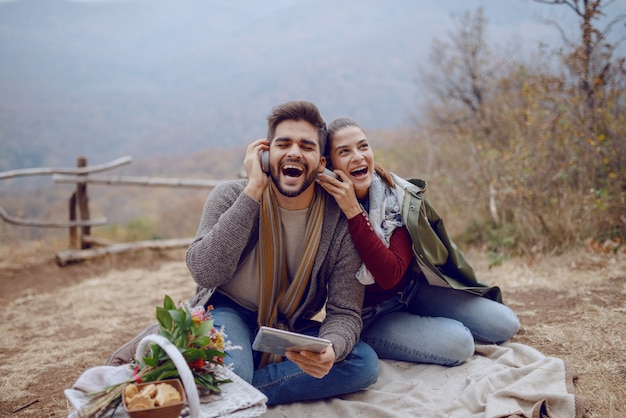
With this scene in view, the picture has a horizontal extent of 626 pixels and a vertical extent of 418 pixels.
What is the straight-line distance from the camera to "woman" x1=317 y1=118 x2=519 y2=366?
7.92 ft

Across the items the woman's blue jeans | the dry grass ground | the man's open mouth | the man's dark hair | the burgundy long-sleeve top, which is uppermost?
the man's dark hair

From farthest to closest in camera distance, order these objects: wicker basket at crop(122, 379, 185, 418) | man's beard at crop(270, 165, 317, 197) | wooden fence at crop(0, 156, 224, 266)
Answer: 1. wooden fence at crop(0, 156, 224, 266)
2. man's beard at crop(270, 165, 317, 197)
3. wicker basket at crop(122, 379, 185, 418)

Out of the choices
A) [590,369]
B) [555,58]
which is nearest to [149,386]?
[590,369]

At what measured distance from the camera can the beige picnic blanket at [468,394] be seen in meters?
2.27

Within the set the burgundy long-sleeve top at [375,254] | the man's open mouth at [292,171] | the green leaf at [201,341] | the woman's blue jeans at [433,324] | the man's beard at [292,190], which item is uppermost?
the man's open mouth at [292,171]

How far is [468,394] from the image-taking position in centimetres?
247

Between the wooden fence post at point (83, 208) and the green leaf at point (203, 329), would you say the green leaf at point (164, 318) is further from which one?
the wooden fence post at point (83, 208)

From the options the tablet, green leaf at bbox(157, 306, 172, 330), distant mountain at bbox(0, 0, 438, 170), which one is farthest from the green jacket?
distant mountain at bbox(0, 0, 438, 170)

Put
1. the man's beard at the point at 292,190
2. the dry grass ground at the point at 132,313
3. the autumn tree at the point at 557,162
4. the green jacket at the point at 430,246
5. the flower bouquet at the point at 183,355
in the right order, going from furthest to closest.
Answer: the autumn tree at the point at 557,162 → the dry grass ground at the point at 132,313 → the green jacket at the point at 430,246 → the man's beard at the point at 292,190 → the flower bouquet at the point at 183,355

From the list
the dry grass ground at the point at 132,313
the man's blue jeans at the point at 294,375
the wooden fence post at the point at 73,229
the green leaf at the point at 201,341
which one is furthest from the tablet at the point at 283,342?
the wooden fence post at the point at 73,229

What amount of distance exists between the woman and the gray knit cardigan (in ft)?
0.38

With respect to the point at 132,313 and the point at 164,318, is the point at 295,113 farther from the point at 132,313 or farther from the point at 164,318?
the point at 132,313

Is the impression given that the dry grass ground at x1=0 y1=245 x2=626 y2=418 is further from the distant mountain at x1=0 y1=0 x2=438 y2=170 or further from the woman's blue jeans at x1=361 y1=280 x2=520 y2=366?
the distant mountain at x1=0 y1=0 x2=438 y2=170

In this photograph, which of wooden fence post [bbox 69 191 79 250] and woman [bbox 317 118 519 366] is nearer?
woman [bbox 317 118 519 366]
